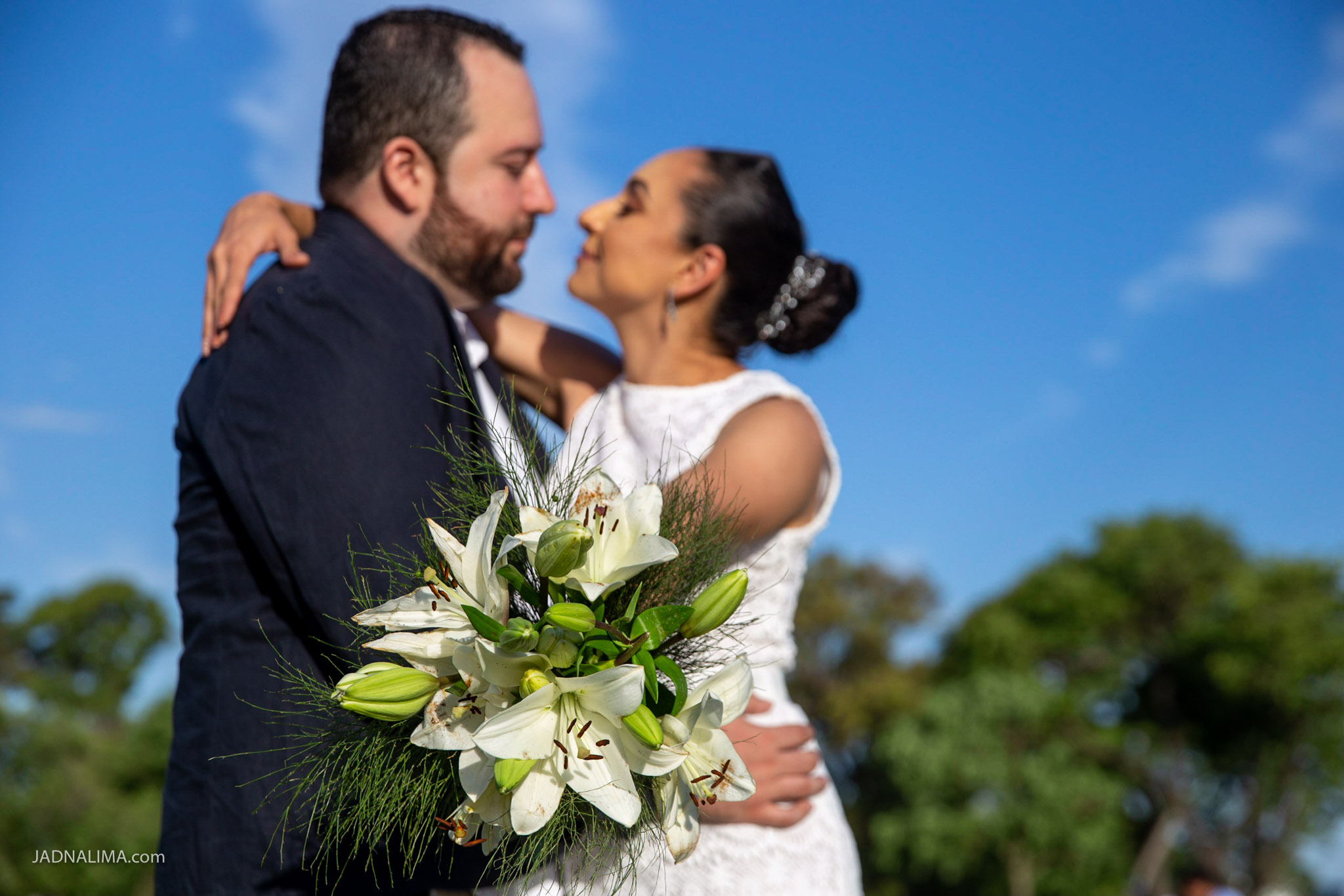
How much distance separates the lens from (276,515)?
2.48 meters

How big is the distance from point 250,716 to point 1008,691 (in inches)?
1507

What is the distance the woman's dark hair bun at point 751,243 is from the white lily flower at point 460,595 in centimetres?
268

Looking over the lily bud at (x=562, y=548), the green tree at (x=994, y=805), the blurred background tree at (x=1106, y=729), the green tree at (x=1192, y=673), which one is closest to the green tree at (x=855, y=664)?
the blurred background tree at (x=1106, y=729)

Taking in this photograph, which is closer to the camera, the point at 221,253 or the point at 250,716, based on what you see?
the point at 250,716

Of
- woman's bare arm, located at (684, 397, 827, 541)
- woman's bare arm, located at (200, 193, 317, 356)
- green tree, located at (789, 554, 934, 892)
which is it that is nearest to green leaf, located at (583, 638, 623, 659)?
woman's bare arm, located at (684, 397, 827, 541)

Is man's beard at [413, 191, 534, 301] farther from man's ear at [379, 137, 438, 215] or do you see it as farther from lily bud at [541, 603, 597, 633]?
lily bud at [541, 603, 597, 633]

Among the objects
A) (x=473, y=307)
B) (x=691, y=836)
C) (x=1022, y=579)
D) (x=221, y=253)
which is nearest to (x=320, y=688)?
(x=691, y=836)

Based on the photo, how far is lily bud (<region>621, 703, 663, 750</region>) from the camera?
1694mm

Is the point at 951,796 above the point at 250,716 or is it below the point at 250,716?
below

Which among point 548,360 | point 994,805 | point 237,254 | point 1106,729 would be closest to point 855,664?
point 994,805

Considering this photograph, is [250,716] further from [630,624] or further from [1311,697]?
[1311,697]

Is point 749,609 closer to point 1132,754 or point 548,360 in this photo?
point 548,360

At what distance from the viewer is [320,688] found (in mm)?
2070

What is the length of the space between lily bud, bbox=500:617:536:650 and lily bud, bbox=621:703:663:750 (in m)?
0.20
